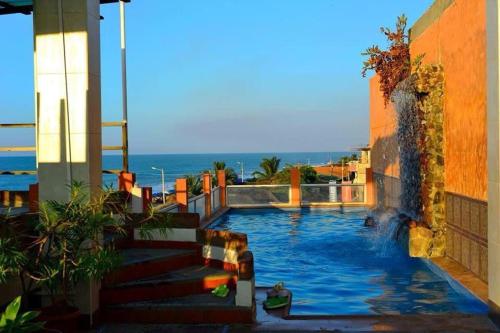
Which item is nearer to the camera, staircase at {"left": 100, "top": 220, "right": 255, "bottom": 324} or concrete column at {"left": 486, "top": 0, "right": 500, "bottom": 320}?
concrete column at {"left": 486, "top": 0, "right": 500, "bottom": 320}

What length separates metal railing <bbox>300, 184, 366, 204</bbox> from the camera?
21.3 metres

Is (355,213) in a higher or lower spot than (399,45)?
lower

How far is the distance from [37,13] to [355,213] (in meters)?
15.6

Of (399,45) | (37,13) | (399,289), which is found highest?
(399,45)

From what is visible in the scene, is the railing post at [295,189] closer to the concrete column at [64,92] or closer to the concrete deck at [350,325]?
the concrete deck at [350,325]

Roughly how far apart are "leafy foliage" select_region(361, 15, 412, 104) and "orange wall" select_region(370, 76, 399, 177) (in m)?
1.32

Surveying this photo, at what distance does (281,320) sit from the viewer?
626 centimetres

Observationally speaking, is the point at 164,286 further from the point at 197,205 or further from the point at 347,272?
the point at 197,205

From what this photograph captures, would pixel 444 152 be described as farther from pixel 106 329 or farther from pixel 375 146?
pixel 375 146

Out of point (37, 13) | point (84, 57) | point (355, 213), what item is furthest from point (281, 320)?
point (355, 213)

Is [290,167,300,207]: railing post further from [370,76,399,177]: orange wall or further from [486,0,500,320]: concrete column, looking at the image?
[486,0,500,320]: concrete column

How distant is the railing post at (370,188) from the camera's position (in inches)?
818

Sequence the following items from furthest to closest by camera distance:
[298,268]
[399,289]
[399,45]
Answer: [399,45], [298,268], [399,289]

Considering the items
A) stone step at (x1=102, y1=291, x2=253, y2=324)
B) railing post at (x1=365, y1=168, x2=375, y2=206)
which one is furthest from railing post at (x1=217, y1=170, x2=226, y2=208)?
stone step at (x1=102, y1=291, x2=253, y2=324)
